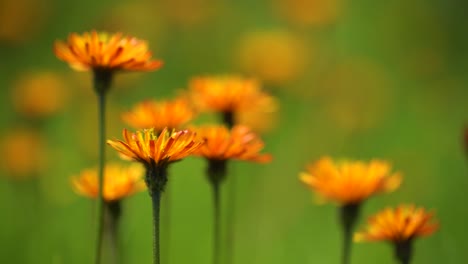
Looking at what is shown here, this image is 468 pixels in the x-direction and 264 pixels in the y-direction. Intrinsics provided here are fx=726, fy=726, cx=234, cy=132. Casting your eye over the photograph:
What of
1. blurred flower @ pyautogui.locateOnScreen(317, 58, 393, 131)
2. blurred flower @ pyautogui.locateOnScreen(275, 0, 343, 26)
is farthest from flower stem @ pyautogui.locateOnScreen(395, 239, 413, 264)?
blurred flower @ pyautogui.locateOnScreen(275, 0, 343, 26)

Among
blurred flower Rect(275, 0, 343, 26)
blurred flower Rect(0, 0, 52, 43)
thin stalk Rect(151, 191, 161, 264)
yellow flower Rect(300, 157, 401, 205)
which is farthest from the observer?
blurred flower Rect(275, 0, 343, 26)


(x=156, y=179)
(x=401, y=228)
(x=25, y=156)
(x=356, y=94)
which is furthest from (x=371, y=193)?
(x=356, y=94)

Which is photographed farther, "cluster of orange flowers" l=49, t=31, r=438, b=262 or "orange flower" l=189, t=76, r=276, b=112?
"orange flower" l=189, t=76, r=276, b=112

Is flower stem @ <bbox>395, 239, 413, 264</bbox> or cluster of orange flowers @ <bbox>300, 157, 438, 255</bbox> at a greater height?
cluster of orange flowers @ <bbox>300, 157, 438, 255</bbox>

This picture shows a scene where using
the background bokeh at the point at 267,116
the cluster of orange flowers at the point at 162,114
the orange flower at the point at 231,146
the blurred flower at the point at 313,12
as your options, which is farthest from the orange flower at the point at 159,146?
the blurred flower at the point at 313,12

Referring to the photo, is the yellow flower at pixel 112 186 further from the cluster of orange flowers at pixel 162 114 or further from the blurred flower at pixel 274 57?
the blurred flower at pixel 274 57

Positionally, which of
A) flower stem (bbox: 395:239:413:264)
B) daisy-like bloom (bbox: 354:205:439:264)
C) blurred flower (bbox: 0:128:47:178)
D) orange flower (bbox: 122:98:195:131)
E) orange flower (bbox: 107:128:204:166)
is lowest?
flower stem (bbox: 395:239:413:264)

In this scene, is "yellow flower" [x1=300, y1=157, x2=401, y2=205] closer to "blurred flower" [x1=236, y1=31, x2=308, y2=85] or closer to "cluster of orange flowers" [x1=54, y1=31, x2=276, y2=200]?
"cluster of orange flowers" [x1=54, y1=31, x2=276, y2=200]
